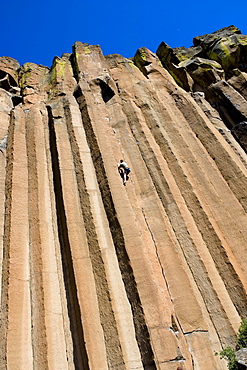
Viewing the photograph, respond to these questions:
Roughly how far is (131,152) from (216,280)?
565cm

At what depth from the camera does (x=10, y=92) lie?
16.3m

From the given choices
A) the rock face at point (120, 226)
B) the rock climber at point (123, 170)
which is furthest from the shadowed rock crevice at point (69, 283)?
the rock climber at point (123, 170)

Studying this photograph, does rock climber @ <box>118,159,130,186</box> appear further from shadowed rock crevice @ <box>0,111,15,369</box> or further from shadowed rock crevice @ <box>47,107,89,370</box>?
shadowed rock crevice @ <box>0,111,15,369</box>

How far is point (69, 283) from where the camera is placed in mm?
7867

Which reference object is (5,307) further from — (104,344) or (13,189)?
(13,189)

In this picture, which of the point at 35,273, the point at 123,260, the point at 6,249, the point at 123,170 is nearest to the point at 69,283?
the point at 35,273

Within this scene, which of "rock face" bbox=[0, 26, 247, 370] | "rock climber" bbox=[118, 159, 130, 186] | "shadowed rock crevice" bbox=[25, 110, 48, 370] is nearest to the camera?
"shadowed rock crevice" bbox=[25, 110, 48, 370]

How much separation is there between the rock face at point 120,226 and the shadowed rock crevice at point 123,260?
0.03 metres

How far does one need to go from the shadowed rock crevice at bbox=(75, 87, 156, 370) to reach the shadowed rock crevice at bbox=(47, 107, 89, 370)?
126 cm

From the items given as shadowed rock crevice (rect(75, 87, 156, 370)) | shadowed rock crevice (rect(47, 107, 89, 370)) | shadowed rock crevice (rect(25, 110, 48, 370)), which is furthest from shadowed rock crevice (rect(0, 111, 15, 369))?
shadowed rock crevice (rect(75, 87, 156, 370))

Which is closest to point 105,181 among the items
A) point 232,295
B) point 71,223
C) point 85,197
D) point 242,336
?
point 85,197

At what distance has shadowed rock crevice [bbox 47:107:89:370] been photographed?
6711 millimetres

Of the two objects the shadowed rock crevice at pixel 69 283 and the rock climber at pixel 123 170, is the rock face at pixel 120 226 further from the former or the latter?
the rock climber at pixel 123 170

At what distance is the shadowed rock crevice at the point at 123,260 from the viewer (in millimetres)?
6453
